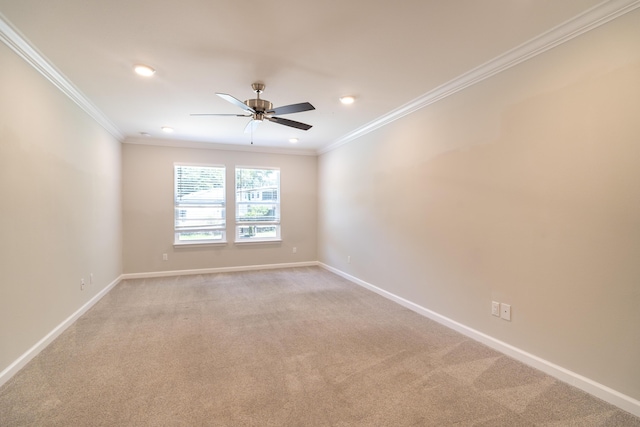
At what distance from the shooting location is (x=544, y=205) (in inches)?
87.8

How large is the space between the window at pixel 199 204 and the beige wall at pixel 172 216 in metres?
0.12

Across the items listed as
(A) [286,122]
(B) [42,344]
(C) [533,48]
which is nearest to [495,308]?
(C) [533,48]

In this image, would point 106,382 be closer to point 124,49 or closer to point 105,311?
point 105,311

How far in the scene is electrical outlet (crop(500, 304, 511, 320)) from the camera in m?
2.49

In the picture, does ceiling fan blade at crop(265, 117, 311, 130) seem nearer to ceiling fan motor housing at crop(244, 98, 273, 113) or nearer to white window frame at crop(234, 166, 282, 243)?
ceiling fan motor housing at crop(244, 98, 273, 113)

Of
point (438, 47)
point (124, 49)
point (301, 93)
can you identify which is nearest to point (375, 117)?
point (301, 93)

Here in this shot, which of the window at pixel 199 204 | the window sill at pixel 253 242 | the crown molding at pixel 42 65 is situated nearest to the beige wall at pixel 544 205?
the window sill at pixel 253 242

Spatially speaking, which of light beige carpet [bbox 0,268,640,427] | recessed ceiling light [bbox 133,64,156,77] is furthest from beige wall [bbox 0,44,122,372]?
recessed ceiling light [bbox 133,64,156,77]

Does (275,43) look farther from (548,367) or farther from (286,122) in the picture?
(548,367)

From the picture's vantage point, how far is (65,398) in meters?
1.92

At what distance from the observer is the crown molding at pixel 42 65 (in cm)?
206

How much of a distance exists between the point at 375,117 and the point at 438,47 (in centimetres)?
176

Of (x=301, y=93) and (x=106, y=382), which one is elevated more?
(x=301, y=93)

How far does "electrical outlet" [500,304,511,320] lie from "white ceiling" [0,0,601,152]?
82.8 inches
